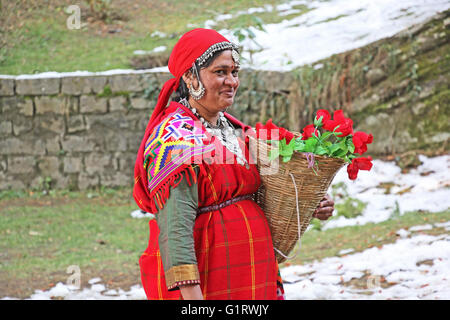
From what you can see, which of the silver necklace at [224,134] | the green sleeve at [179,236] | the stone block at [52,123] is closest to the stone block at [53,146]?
the stone block at [52,123]

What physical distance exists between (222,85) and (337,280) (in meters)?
2.87

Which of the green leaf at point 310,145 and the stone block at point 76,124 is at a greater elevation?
the stone block at point 76,124

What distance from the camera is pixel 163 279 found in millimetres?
1938

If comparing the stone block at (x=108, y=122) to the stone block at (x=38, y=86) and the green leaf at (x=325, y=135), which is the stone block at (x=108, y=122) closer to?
the stone block at (x=38, y=86)

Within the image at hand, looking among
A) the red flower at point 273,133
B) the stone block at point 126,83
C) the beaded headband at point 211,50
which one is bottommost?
the red flower at point 273,133

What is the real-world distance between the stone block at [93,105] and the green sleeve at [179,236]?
6.27m

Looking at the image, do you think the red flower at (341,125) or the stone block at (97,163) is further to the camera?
the stone block at (97,163)

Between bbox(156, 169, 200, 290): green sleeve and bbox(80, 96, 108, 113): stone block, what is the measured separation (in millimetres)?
6265

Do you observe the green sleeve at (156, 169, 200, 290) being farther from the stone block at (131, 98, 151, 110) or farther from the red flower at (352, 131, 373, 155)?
the stone block at (131, 98, 151, 110)

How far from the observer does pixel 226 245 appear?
6.37ft

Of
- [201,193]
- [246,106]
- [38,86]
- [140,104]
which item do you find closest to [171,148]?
[201,193]

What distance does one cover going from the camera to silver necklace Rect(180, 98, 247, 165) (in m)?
2.03

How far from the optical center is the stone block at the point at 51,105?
795cm

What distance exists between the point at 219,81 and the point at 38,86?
257 inches
